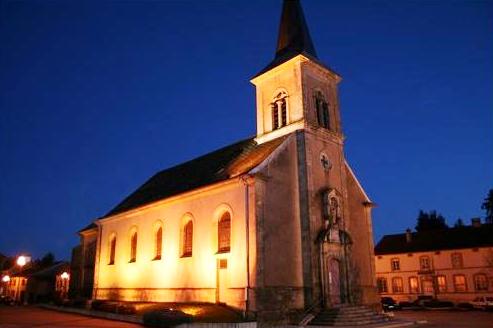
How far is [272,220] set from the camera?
22250 millimetres

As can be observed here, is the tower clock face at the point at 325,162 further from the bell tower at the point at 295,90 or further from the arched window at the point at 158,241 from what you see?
the arched window at the point at 158,241

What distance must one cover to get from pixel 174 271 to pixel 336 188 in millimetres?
11004

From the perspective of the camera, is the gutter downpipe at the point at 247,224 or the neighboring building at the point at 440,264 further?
the neighboring building at the point at 440,264

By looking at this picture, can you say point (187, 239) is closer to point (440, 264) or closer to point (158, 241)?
point (158, 241)

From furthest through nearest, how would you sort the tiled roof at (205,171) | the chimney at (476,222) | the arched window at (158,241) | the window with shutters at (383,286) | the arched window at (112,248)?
the window with shutters at (383,286)
the chimney at (476,222)
the arched window at (112,248)
the arched window at (158,241)
the tiled roof at (205,171)

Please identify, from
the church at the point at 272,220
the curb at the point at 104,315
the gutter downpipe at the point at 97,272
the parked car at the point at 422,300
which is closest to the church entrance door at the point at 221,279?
the church at the point at 272,220

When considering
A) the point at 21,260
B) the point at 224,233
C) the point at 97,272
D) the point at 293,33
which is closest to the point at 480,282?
the point at 293,33

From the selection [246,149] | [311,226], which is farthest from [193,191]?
[311,226]

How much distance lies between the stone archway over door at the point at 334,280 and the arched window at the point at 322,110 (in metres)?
8.46

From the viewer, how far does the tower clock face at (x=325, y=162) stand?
2593 centimetres

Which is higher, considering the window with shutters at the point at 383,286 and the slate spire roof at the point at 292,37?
the slate spire roof at the point at 292,37

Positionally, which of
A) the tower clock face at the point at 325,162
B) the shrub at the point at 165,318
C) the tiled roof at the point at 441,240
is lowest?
the shrub at the point at 165,318

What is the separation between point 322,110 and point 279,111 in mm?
2758

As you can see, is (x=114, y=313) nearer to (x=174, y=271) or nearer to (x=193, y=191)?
(x=174, y=271)
